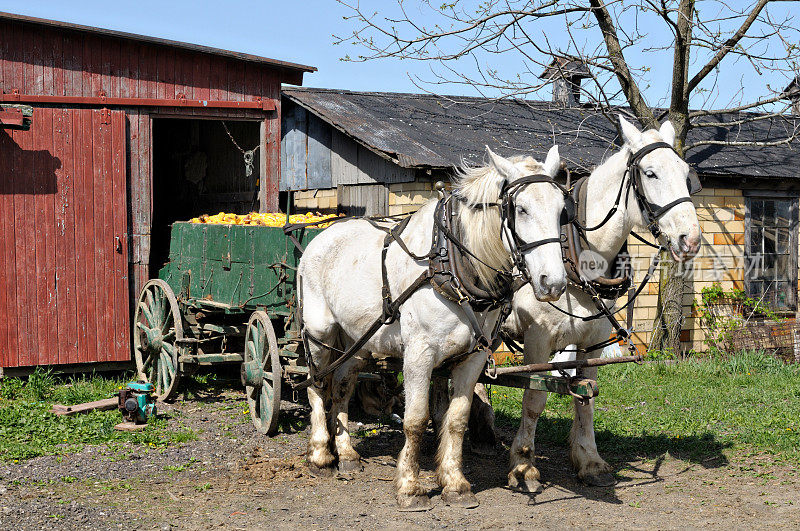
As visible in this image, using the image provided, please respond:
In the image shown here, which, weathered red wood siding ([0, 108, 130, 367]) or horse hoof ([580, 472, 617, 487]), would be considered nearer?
horse hoof ([580, 472, 617, 487])

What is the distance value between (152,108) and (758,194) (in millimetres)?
8967

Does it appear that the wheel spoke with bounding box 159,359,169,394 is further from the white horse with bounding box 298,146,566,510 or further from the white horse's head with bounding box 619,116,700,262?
the white horse's head with bounding box 619,116,700,262

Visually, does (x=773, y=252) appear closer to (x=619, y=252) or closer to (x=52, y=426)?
(x=619, y=252)

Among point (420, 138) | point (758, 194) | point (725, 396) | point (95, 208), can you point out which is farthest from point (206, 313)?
point (758, 194)

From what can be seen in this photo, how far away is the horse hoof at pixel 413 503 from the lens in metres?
5.07

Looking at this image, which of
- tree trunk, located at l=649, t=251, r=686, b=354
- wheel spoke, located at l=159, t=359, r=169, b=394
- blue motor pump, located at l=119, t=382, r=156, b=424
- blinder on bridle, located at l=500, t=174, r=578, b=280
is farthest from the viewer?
tree trunk, located at l=649, t=251, r=686, b=354

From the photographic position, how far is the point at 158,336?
27.1 ft

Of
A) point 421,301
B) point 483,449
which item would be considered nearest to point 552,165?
point 421,301

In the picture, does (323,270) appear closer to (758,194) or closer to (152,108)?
(152,108)

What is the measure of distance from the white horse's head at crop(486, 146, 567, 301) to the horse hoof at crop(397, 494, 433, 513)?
1.68 metres

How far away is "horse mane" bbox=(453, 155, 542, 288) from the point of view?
15.6 feet

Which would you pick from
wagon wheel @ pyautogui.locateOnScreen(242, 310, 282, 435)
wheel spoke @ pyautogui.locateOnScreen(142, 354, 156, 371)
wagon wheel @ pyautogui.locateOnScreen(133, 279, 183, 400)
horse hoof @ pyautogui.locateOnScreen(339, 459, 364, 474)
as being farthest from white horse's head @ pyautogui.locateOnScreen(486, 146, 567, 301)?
wheel spoke @ pyautogui.locateOnScreen(142, 354, 156, 371)

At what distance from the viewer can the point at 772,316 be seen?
12.0 m

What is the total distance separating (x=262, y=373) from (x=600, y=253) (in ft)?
10.6
